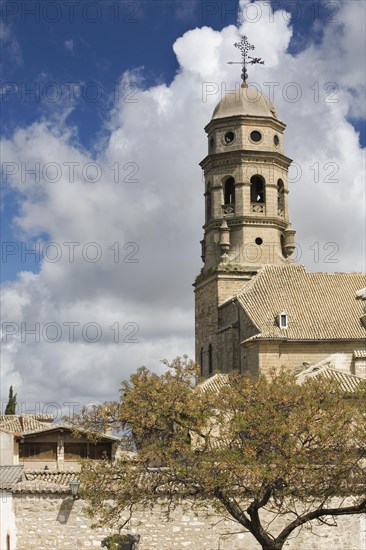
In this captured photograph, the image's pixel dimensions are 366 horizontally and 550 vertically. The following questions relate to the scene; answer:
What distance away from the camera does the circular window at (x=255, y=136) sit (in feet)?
158

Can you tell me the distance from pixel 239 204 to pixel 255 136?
393 centimetres

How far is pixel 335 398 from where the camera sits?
21266 millimetres

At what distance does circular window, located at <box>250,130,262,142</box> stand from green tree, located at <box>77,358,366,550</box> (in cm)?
2742

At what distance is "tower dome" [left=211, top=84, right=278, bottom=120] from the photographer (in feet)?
159

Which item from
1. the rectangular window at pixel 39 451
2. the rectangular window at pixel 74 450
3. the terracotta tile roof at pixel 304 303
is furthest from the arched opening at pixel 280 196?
the rectangular window at pixel 39 451

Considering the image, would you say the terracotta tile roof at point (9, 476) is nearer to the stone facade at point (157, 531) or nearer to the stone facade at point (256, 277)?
the stone facade at point (157, 531)

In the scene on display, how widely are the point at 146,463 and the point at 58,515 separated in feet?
15.6

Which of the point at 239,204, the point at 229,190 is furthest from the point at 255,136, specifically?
the point at 239,204

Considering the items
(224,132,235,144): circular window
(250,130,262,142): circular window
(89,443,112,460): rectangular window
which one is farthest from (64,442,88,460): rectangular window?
(250,130,262,142): circular window

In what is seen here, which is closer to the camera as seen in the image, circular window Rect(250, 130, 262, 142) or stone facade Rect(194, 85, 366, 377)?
stone facade Rect(194, 85, 366, 377)

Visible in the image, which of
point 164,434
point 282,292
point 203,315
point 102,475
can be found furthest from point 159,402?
point 203,315

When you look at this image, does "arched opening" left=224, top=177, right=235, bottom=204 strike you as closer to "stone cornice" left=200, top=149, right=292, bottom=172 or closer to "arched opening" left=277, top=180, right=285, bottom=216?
"stone cornice" left=200, top=149, right=292, bottom=172

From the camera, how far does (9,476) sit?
87.4ft

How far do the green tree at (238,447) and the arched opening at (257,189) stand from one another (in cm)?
2611
